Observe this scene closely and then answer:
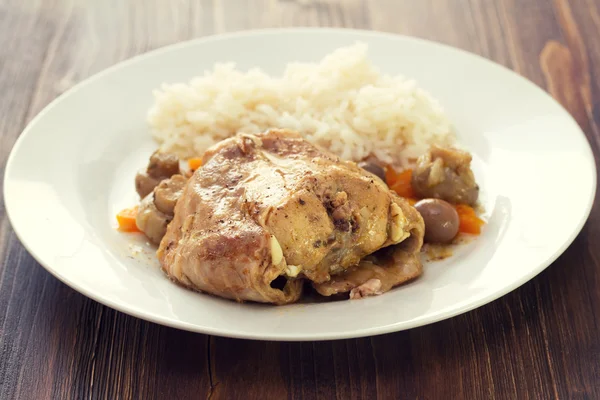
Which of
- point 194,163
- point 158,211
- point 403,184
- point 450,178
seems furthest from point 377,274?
point 194,163

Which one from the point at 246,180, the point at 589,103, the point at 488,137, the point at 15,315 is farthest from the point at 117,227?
the point at 589,103

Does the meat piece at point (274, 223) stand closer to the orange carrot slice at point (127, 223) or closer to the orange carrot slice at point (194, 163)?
the orange carrot slice at point (127, 223)

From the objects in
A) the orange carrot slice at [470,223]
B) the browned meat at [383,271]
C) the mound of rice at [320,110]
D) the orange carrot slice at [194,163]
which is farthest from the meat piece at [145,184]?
the orange carrot slice at [470,223]

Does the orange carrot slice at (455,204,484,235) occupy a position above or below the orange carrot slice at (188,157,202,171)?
above

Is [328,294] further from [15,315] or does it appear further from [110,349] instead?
[15,315]

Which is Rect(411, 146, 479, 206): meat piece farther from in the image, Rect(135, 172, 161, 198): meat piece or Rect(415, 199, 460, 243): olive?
Rect(135, 172, 161, 198): meat piece

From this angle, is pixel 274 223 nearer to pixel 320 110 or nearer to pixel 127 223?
pixel 127 223

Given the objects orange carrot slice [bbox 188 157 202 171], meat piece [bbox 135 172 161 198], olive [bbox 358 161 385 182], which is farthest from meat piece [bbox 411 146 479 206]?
meat piece [bbox 135 172 161 198]
